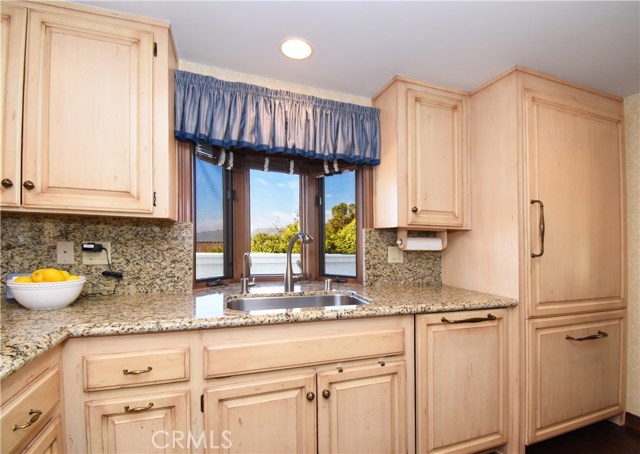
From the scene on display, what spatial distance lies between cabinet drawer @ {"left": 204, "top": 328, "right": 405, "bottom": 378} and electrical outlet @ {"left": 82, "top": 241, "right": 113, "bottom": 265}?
858 mm

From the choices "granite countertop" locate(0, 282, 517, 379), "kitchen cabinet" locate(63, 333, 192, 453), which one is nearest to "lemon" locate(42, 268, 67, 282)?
"granite countertop" locate(0, 282, 517, 379)

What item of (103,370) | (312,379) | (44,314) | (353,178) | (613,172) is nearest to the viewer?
(103,370)

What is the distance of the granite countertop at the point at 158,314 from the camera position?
910 millimetres

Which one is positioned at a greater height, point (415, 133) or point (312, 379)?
point (415, 133)

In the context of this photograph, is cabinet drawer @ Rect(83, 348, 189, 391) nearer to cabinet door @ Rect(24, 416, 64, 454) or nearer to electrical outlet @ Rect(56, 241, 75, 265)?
cabinet door @ Rect(24, 416, 64, 454)

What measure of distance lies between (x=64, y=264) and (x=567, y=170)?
2.86 meters

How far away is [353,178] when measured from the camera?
2.18 meters

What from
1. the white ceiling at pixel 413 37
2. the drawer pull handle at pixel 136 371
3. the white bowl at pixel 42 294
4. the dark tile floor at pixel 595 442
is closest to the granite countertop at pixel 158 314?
the white bowl at pixel 42 294

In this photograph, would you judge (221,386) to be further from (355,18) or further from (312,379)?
(355,18)

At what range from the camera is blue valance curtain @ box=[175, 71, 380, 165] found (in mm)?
1617

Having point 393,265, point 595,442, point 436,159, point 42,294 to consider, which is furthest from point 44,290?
point 595,442

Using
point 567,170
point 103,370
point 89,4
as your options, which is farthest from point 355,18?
point 103,370

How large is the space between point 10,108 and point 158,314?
1015mm

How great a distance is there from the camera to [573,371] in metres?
1.75
